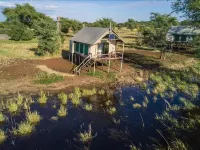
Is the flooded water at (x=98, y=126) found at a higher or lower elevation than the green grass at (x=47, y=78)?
lower

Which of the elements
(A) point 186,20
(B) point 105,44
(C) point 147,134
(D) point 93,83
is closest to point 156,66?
(B) point 105,44

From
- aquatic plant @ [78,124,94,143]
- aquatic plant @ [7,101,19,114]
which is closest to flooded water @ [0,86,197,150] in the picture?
aquatic plant @ [78,124,94,143]

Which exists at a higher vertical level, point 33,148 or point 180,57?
point 180,57

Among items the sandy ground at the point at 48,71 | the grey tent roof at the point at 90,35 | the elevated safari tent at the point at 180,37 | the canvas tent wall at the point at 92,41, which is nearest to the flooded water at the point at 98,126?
the sandy ground at the point at 48,71

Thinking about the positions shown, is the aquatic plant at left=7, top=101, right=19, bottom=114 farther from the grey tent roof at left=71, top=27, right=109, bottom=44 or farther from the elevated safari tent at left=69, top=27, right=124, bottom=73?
the grey tent roof at left=71, top=27, right=109, bottom=44

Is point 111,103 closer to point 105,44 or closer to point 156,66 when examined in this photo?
point 105,44

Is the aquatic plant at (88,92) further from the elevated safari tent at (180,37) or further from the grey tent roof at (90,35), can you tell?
the elevated safari tent at (180,37)
